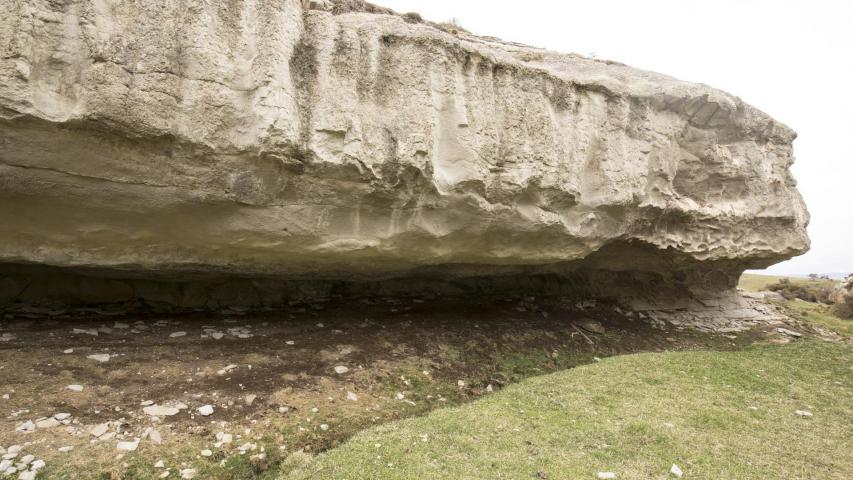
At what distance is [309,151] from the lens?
5660 mm

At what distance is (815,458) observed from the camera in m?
4.83

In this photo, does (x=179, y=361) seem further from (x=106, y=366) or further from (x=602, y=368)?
(x=602, y=368)

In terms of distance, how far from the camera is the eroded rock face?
4.77 metres

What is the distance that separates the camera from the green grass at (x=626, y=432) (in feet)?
14.1

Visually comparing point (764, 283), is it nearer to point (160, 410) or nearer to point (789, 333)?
point (789, 333)

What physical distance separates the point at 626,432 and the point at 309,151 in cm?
465

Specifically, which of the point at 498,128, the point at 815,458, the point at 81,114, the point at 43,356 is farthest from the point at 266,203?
the point at 815,458

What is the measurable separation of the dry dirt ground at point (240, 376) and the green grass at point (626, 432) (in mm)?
556

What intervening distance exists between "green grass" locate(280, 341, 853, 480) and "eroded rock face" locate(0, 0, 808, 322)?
259 centimetres

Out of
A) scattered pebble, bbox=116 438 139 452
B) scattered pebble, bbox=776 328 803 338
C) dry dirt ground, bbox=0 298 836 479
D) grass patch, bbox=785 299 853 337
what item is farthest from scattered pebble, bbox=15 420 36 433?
grass patch, bbox=785 299 853 337

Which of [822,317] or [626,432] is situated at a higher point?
[626,432]

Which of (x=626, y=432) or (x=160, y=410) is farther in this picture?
(x=626, y=432)

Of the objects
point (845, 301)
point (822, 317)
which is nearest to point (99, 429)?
point (822, 317)

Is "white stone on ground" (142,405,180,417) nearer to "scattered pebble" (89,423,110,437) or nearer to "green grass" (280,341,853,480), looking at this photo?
"scattered pebble" (89,423,110,437)
